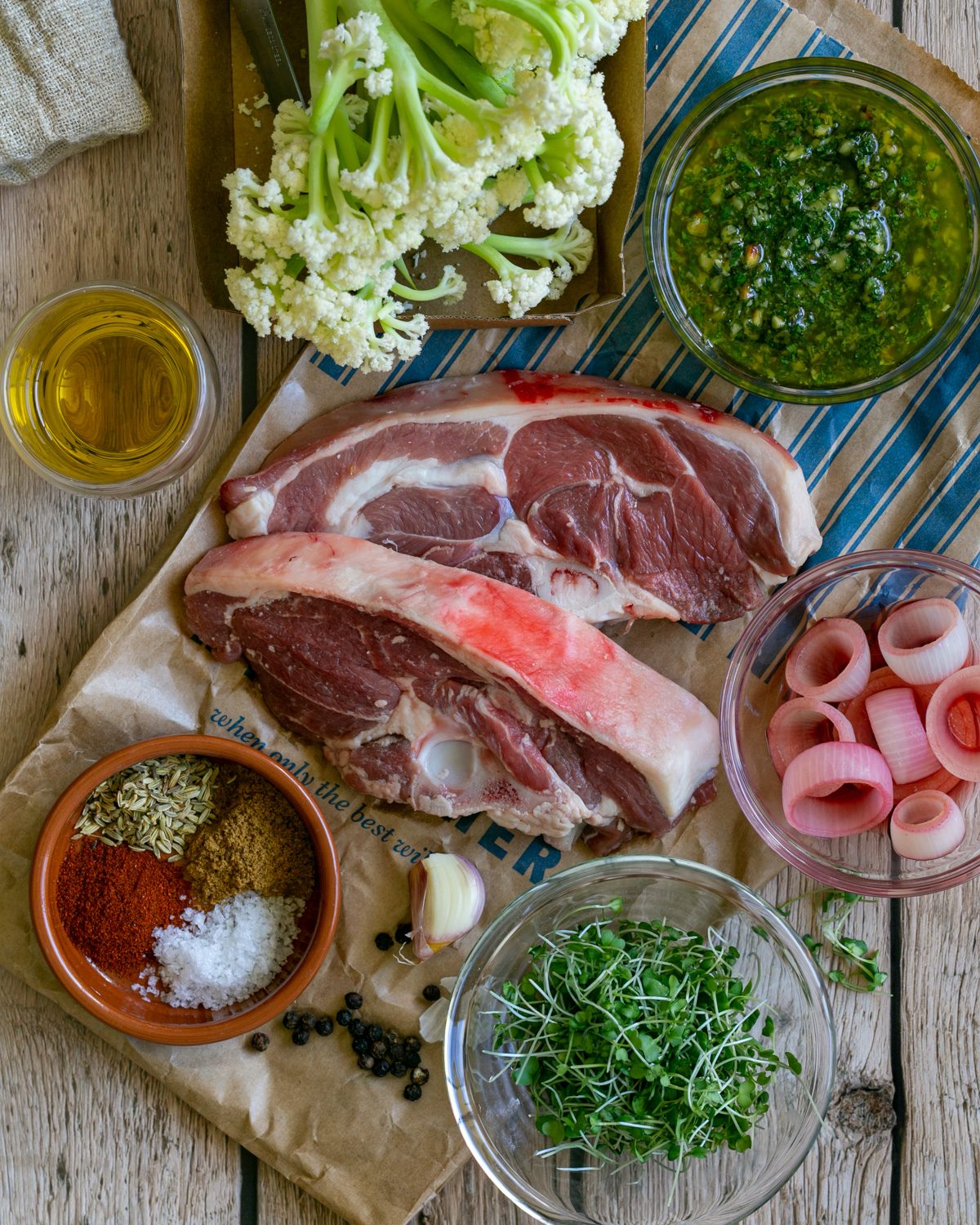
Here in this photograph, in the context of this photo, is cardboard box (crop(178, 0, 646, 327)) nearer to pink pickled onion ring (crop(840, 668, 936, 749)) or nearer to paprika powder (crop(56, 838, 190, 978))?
pink pickled onion ring (crop(840, 668, 936, 749))

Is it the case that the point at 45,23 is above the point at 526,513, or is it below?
above

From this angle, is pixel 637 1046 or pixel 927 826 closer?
pixel 637 1046

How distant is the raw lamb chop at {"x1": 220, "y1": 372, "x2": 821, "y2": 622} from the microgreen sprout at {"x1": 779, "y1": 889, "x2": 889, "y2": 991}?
737mm

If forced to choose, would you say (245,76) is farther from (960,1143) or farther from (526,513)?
(960,1143)

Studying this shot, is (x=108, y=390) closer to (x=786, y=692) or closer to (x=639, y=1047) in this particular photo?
(x=786, y=692)

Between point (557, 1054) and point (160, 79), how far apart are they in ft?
7.69

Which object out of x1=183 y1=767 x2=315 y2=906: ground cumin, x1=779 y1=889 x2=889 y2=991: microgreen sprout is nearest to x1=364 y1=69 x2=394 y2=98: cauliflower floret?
x1=183 y1=767 x2=315 y2=906: ground cumin

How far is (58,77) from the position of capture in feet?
7.68

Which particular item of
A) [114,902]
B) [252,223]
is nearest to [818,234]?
[252,223]

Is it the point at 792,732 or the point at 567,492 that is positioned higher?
the point at 567,492

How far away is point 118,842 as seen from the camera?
2.42 meters

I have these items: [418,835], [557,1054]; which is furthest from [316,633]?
[557,1054]

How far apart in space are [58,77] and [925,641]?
2294mm

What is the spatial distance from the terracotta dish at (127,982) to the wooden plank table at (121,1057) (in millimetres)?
264
